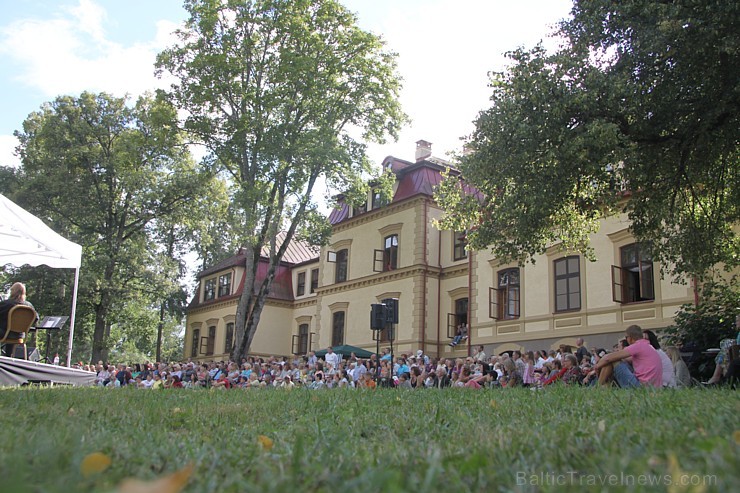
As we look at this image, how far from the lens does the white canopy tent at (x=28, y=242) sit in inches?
490

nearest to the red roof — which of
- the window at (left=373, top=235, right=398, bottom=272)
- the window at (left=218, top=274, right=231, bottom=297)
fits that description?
the window at (left=218, top=274, right=231, bottom=297)

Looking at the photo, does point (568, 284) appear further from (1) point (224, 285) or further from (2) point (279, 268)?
(1) point (224, 285)

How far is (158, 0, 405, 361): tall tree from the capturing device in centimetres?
2792

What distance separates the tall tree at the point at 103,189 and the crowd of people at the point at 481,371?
809 cm

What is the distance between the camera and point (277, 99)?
28172 mm

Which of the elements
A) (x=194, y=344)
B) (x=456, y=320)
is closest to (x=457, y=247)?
(x=456, y=320)

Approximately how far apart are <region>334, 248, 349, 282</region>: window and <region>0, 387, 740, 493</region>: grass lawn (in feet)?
108

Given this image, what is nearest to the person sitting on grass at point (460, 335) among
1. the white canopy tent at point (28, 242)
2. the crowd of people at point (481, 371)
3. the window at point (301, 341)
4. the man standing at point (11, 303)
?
the crowd of people at point (481, 371)

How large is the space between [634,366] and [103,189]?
1431 inches

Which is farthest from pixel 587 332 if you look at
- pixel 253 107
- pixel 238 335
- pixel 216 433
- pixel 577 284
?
pixel 216 433

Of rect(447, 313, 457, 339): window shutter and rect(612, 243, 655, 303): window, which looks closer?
rect(612, 243, 655, 303): window

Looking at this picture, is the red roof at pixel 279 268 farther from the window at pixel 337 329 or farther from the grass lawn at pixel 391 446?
the grass lawn at pixel 391 446

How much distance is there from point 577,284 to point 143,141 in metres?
22.4

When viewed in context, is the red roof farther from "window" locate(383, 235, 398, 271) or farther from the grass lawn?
the grass lawn
